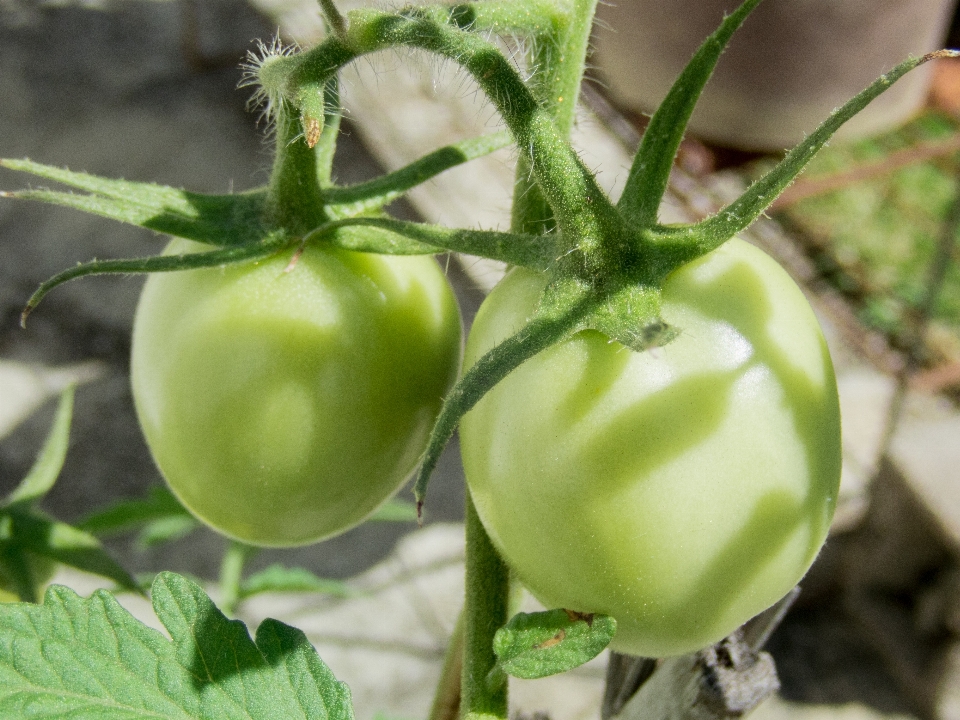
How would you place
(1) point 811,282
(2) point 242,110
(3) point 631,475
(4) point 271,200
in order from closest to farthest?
1. (3) point 631,475
2. (4) point 271,200
3. (1) point 811,282
4. (2) point 242,110

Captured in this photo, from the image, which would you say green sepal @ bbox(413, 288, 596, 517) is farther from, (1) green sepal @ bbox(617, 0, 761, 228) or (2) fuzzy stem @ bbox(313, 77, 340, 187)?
(2) fuzzy stem @ bbox(313, 77, 340, 187)

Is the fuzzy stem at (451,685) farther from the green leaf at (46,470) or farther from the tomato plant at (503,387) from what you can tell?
the green leaf at (46,470)

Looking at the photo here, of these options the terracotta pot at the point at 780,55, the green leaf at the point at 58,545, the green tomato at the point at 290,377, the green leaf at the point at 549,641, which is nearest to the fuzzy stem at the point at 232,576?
the green leaf at the point at 58,545

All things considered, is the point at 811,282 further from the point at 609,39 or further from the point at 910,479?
the point at 609,39

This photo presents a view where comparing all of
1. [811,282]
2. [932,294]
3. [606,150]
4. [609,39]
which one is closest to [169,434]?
[609,39]

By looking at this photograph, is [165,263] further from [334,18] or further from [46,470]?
[46,470]

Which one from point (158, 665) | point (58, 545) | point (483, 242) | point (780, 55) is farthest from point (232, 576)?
point (780, 55)
